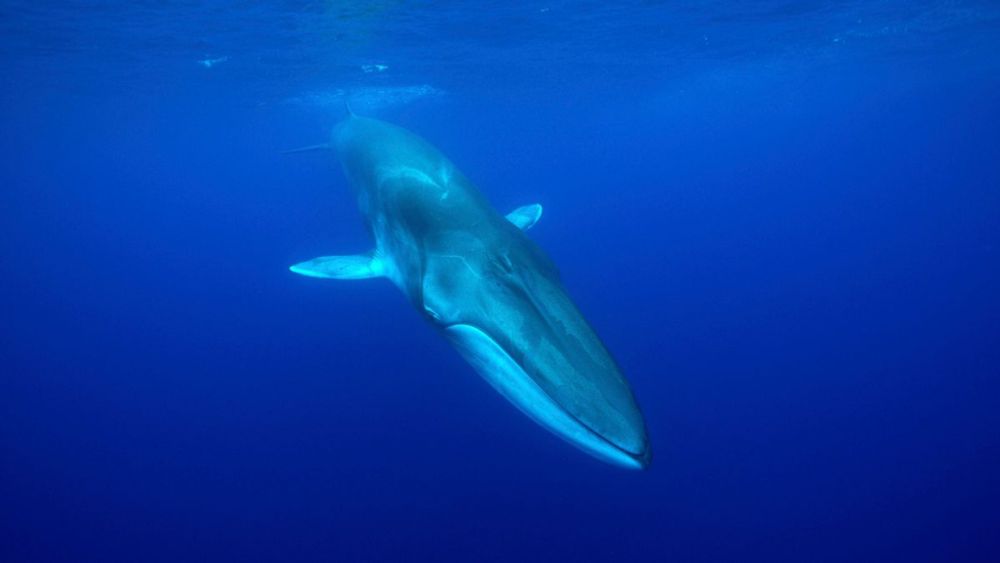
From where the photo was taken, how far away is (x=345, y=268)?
7414 millimetres

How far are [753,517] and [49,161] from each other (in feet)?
291

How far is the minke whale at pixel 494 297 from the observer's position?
3.53 m

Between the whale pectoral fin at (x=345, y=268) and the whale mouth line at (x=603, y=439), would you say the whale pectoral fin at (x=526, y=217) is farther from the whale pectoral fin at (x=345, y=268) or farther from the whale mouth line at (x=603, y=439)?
the whale mouth line at (x=603, y=439)

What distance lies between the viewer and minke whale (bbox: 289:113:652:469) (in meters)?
3.53

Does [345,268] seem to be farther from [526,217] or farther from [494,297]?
[494,297]

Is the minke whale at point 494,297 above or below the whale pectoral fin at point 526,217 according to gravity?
above

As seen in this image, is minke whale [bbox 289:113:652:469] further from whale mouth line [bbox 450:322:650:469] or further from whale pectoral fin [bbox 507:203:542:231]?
whale pectoral fin [bbox 507:203:542:231]

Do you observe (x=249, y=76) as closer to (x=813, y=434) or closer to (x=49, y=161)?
(x=813, y=434)

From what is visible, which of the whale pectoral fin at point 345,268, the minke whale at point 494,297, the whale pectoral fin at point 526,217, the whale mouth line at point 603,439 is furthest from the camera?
the whale pectoral fin at point 526,217

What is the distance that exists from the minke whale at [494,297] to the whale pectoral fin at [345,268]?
2 centimetres

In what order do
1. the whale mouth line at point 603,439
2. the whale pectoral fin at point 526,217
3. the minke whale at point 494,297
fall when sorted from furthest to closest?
the whale pectoral fin at point 526,217 < the minke whale at point 494,297 < the whale mouth line at point 603,439

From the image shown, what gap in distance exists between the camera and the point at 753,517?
13.6m

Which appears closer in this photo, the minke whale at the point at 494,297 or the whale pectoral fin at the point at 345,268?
the minke whale at the point at 494,297

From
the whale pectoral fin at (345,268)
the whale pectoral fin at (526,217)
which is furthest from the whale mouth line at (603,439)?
the whale pectoral fin at (526,217)
